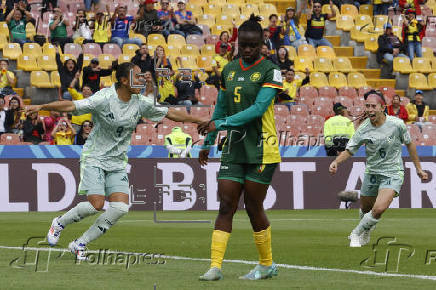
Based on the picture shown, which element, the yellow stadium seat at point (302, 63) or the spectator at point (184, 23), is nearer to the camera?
the spectator at point (184, 23)

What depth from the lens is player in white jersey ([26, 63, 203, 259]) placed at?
34.3ft

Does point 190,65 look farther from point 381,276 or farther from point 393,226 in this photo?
point 381,276

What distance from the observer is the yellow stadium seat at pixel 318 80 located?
27.9 meters

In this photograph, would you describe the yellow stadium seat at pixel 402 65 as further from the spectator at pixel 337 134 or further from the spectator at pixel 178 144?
the spectator at pixel 178 144

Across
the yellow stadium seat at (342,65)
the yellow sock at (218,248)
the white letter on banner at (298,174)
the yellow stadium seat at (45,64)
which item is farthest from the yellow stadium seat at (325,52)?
the yellow sock at (218,248)

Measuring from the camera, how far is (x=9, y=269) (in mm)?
9586

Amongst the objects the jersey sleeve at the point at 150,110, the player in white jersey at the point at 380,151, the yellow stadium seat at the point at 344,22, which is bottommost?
the player in white jersey at the point at 380,151

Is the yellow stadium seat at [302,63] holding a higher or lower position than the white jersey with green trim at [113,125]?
higher

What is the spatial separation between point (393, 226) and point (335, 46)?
49.7 feet

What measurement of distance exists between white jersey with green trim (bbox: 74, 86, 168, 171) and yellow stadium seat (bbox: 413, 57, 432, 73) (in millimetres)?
20105

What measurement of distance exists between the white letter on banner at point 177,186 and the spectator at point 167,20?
7.72 meters

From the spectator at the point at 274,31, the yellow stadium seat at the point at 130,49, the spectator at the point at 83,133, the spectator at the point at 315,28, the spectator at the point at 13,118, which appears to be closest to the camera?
the spectator at the point at 83,133

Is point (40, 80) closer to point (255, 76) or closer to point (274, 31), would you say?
point (274, 31)

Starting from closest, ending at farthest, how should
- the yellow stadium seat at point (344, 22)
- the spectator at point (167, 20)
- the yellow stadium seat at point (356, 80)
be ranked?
the spectator at point (167, 20) < the yellow stadium seat at point (356, 80) < the yellow stadium seat at point (344, 22)
